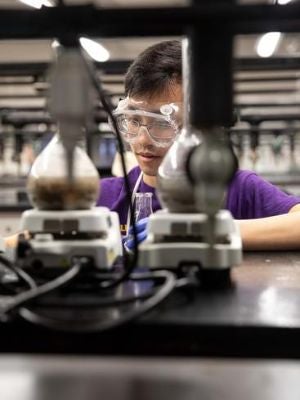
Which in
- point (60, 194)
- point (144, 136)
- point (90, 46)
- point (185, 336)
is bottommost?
point (185, 336)

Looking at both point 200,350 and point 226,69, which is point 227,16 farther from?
point 200,350

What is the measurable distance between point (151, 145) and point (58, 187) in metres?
0.73

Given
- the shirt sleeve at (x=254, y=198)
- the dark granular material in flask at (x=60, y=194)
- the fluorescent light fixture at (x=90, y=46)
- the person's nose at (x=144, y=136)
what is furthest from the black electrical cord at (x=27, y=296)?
the shirt sleeve at (x=254, y=198)

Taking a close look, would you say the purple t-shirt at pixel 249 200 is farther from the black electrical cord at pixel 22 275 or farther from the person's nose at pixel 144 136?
the black electrical cord at pixel 22 275

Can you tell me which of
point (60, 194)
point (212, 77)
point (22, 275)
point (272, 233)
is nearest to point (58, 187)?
point (60, 194)

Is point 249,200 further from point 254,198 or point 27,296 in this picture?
point 27,296

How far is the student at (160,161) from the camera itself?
1.04m

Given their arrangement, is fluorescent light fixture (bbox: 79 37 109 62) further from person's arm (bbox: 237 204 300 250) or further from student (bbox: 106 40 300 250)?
person's arm (bbox: 237 204 300 250)

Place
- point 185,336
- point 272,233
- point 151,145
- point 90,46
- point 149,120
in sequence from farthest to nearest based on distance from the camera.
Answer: point 151,145, point 149,120, point 272,233, point 90,46, point 185,336

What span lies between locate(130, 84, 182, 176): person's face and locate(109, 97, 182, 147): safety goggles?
0.01 m

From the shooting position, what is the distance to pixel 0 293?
0.57 meters

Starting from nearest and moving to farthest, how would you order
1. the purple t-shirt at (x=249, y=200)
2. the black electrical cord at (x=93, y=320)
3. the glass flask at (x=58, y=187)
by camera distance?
the black electrical cord at (x=93, y=320) → the glass flask at (x=58, y=187) → the purple t-shirt at (x=249, y=200)

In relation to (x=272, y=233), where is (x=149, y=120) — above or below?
above

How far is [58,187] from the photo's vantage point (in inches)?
25.6
